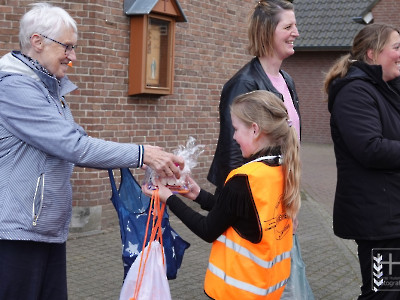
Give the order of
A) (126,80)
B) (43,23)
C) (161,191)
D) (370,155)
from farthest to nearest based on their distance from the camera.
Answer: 1. (126,80)
2. (370,155)
3. (161,191)
4. (43,23)

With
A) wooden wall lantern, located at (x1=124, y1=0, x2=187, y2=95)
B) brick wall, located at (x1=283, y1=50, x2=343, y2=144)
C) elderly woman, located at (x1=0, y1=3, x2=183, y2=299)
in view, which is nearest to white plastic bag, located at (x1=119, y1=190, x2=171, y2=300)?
elderly woman, located at (x1=0, y1=3, x2=183, y2=299)

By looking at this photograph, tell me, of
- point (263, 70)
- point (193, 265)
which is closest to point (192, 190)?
point (263, 70)

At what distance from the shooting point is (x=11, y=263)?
286 centimetres

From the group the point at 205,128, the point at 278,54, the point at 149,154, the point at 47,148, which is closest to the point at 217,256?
the point at 149,154

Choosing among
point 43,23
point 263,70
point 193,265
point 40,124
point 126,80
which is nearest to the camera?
point 40,124

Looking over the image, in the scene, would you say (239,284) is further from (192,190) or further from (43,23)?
(43,23)

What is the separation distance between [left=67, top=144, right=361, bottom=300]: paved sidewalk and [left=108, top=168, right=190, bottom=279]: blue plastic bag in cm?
215

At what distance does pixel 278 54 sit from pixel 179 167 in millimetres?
1034

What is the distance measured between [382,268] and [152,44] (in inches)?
194

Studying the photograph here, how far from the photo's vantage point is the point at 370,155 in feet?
10.7

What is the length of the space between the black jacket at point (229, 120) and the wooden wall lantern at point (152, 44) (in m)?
3.97

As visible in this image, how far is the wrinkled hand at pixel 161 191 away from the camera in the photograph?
10.1ft

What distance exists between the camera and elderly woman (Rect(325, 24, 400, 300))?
331cm

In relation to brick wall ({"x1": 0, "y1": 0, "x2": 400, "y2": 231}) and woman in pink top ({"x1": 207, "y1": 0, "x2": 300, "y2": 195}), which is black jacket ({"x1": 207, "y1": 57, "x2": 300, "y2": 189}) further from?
brick wall ({"x1": 0, "y1": 0, "x2": 400, "y2": 231})
